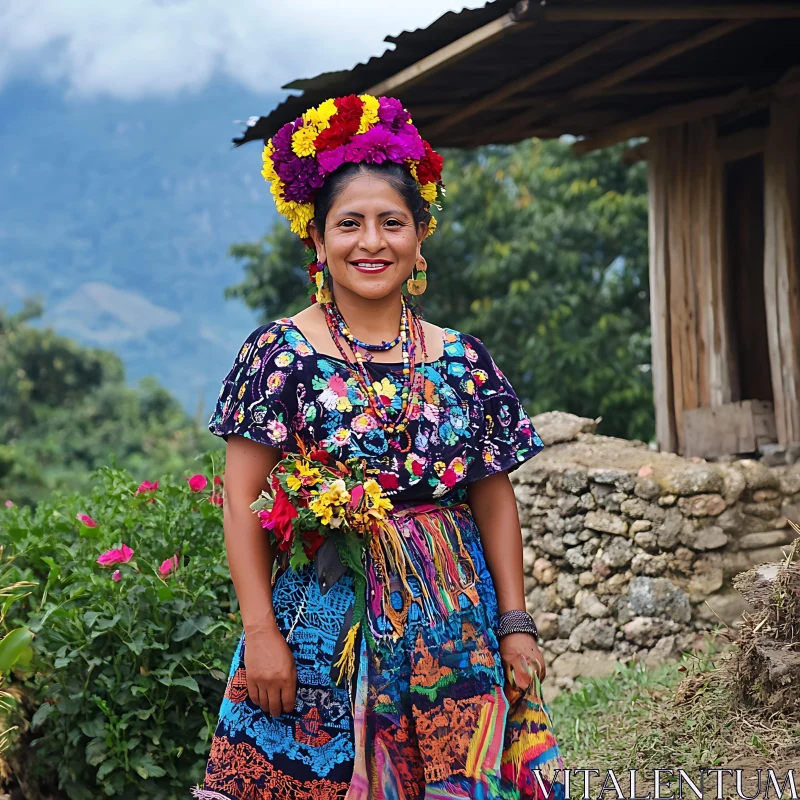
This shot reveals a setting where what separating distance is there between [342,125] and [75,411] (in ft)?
63.4

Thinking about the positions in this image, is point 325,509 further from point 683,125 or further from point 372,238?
point 683,125

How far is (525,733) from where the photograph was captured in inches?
101

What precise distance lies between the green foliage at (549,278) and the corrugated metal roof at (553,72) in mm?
6881

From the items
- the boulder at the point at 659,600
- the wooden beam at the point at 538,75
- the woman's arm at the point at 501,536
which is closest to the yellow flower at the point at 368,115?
the woman's arm at the point at 501,536

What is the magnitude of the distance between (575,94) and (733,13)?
4.55 feet

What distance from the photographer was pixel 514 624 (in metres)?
2.63

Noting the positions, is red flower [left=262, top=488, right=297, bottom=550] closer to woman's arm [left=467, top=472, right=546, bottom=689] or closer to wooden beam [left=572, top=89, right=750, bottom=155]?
woman's arm [left=467, top=472, right=546, bottom=689]

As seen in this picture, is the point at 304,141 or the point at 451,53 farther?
the point at 451,53

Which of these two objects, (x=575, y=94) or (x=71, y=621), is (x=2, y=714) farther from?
(x=575, y=94)

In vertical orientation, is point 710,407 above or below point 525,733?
above

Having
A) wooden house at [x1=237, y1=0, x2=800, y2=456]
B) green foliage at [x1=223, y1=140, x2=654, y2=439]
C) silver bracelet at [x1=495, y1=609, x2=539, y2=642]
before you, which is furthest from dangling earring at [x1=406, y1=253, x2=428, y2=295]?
green foliage at [x1=223, y1=140, x2=654, y2=439]

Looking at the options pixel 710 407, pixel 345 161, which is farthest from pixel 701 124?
pixel 345 161

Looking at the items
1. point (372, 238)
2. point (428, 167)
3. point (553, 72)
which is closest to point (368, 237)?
point (372, 238)

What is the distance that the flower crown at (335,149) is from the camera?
104 inches
